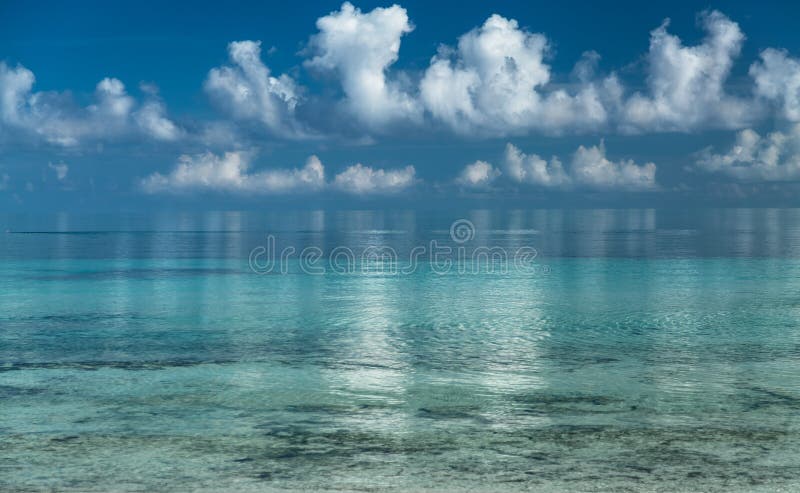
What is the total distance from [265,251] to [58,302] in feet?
95.9

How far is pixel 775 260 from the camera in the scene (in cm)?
4503

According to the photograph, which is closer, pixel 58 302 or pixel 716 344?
pixel 716 344

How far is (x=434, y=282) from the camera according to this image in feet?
116

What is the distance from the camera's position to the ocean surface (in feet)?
32.3

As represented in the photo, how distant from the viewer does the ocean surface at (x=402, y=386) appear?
985 cm

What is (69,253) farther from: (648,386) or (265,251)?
(648,386)

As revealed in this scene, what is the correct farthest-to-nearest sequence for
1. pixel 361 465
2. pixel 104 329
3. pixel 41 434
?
pixel 104 329 → pixel 41 434 → pixel 361 465

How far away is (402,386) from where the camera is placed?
14.8 metres

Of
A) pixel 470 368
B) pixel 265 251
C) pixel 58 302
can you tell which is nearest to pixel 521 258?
pixel 265 251

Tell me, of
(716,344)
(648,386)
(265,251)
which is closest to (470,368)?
(648,386)

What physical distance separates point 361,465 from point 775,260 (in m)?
40.8

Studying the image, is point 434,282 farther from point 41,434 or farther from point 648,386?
point 41,434

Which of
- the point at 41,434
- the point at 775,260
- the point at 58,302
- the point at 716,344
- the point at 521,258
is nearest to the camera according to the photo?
the point at 41,434

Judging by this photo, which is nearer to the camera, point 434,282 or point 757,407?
point 757,407
